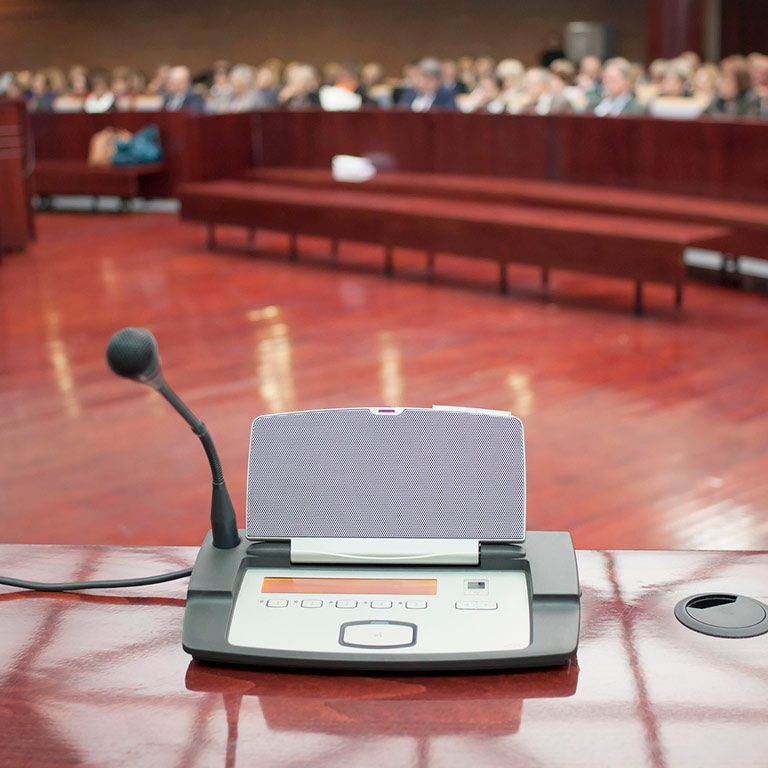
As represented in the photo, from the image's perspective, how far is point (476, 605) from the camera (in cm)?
124

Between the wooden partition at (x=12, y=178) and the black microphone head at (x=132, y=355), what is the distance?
7268mm

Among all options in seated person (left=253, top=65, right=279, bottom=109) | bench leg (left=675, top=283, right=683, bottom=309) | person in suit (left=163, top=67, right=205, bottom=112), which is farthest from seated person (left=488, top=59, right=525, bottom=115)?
person in suit (left=163, top=67, right=205, bottom=112)

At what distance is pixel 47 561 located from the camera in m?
1.48

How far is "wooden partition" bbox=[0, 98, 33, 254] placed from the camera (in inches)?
318

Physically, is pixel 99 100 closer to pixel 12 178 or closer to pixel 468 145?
pixel 12 178

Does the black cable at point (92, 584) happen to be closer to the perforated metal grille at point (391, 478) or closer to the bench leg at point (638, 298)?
the perforated metal grille at point (391, 478)

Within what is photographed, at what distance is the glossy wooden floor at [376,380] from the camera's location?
138 inches

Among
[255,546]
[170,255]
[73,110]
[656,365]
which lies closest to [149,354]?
[255,546]

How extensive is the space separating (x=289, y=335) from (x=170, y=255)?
265 cm

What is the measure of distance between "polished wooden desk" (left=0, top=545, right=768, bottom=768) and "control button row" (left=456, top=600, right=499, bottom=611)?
0.27ft

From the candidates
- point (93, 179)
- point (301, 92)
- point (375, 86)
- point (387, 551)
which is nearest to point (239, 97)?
point (301, 92)

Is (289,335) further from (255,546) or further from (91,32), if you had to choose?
(91,32)

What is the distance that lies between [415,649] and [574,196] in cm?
646

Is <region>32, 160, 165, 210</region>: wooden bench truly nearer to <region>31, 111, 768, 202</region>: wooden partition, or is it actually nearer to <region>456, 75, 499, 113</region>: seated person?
<region>31, 111, 768, 202</region>: wooden partition
